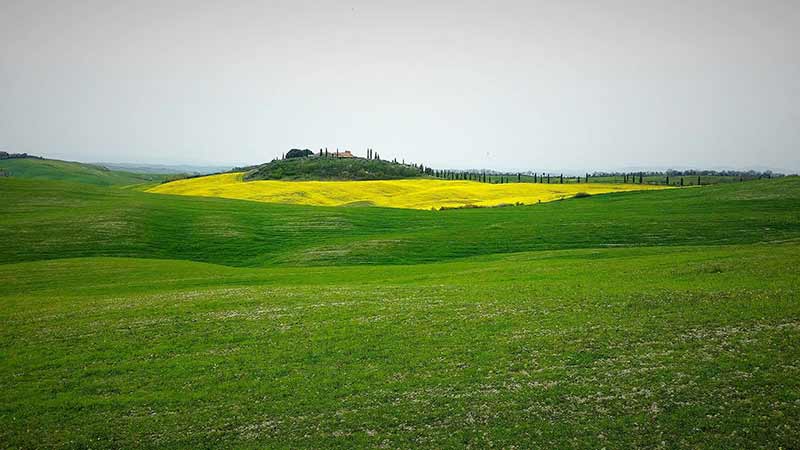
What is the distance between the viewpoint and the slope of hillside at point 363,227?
1935 inches

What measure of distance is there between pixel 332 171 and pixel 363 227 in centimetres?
10085

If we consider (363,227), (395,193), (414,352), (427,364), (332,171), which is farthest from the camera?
(332,171)

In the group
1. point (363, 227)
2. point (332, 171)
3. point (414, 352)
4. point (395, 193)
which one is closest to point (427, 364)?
point (414, 352)

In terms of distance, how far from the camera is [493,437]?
1345cm

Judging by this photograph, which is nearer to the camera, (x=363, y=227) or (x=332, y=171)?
(x=363, y=227)

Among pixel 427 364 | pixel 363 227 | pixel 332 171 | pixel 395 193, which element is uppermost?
pixel 332 171

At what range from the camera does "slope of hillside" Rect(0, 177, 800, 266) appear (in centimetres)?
4916

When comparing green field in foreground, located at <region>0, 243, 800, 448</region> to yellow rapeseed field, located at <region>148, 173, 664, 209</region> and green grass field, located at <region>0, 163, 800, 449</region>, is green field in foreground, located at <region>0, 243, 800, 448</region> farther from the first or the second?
yellow rapeseed field, located at <region>148, 173, 664, 209</region>

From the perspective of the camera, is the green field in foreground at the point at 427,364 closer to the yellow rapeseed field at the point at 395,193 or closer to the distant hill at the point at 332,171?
the yellow rapeseed field at the point at 395,193

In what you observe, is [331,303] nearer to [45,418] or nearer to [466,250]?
[45,418]

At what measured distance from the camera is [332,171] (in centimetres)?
16400

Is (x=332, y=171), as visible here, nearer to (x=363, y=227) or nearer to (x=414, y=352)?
(x=363, y=227)

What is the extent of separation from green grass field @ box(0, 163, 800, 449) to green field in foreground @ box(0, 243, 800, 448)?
0.28ft

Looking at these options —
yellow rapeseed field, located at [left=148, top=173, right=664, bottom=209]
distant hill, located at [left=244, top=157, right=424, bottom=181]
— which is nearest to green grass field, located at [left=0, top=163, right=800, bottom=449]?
yellow rapeseed field, located at [left=148, top=173, right=664, bottom=209]
